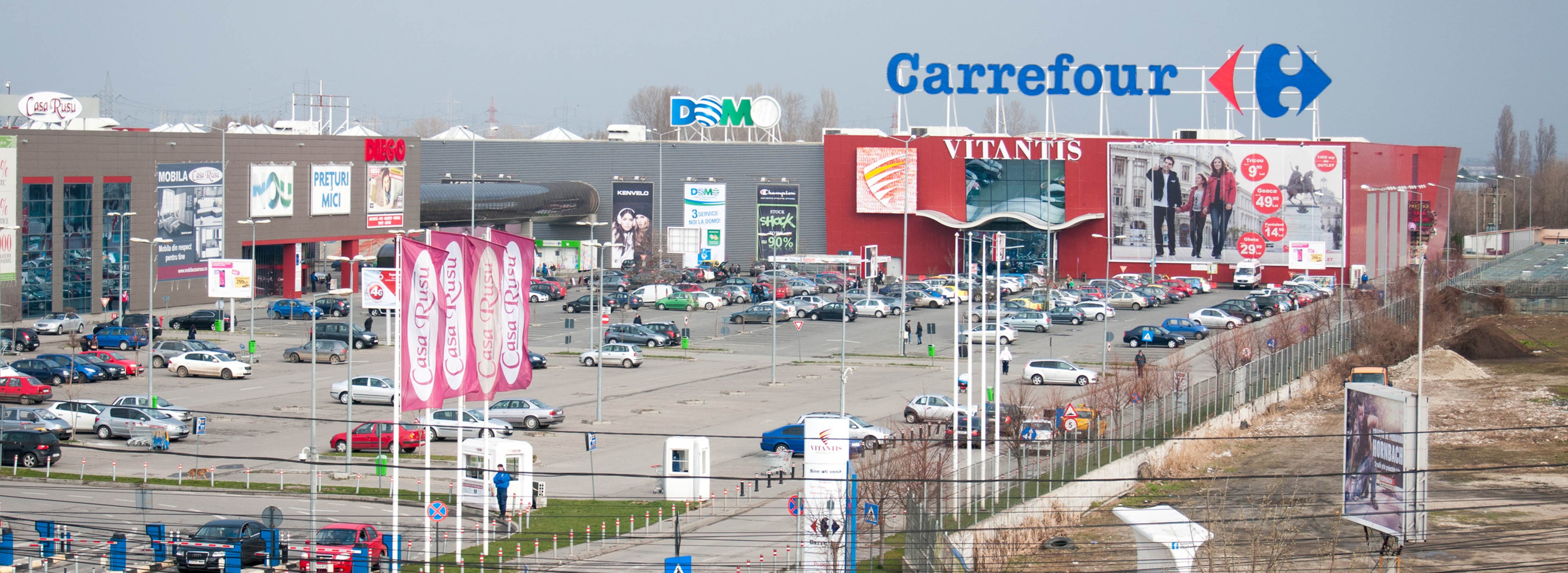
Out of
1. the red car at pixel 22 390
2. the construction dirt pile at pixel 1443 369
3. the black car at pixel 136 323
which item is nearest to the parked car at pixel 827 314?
the construction dirt pile at pixel 1443 369

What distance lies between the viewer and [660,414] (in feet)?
149

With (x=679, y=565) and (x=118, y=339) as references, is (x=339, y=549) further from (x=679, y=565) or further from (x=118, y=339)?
(x=118, y=339)

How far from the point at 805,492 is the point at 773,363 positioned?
26097mm

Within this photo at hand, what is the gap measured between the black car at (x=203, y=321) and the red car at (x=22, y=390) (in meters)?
19.8

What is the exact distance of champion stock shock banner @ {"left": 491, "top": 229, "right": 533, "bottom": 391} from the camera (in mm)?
27719

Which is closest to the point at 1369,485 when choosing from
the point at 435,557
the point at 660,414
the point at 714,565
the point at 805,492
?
the point at 805,492

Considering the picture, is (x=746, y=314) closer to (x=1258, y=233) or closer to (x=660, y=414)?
(x=660, y=414)

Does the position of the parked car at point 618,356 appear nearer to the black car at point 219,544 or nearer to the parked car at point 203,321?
the parked car at point 203,321

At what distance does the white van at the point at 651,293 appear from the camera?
79.4m

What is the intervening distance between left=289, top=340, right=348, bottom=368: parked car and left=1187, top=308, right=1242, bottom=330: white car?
1537 inches

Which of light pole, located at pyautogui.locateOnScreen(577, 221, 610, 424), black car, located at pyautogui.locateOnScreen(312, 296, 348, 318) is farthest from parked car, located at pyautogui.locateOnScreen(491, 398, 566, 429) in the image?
black car, located at pyautogui.locateOnScreen(312, 296, 348, 318)

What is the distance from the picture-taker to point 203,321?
67.2m

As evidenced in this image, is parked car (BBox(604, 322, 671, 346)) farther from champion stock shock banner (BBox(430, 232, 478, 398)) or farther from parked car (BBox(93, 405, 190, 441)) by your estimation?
champion stock shock banner (BBox(430, 232, 478, 398))

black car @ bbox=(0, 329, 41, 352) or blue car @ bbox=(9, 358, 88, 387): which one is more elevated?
black car @ bbox=(0, 329, 41, 352)
